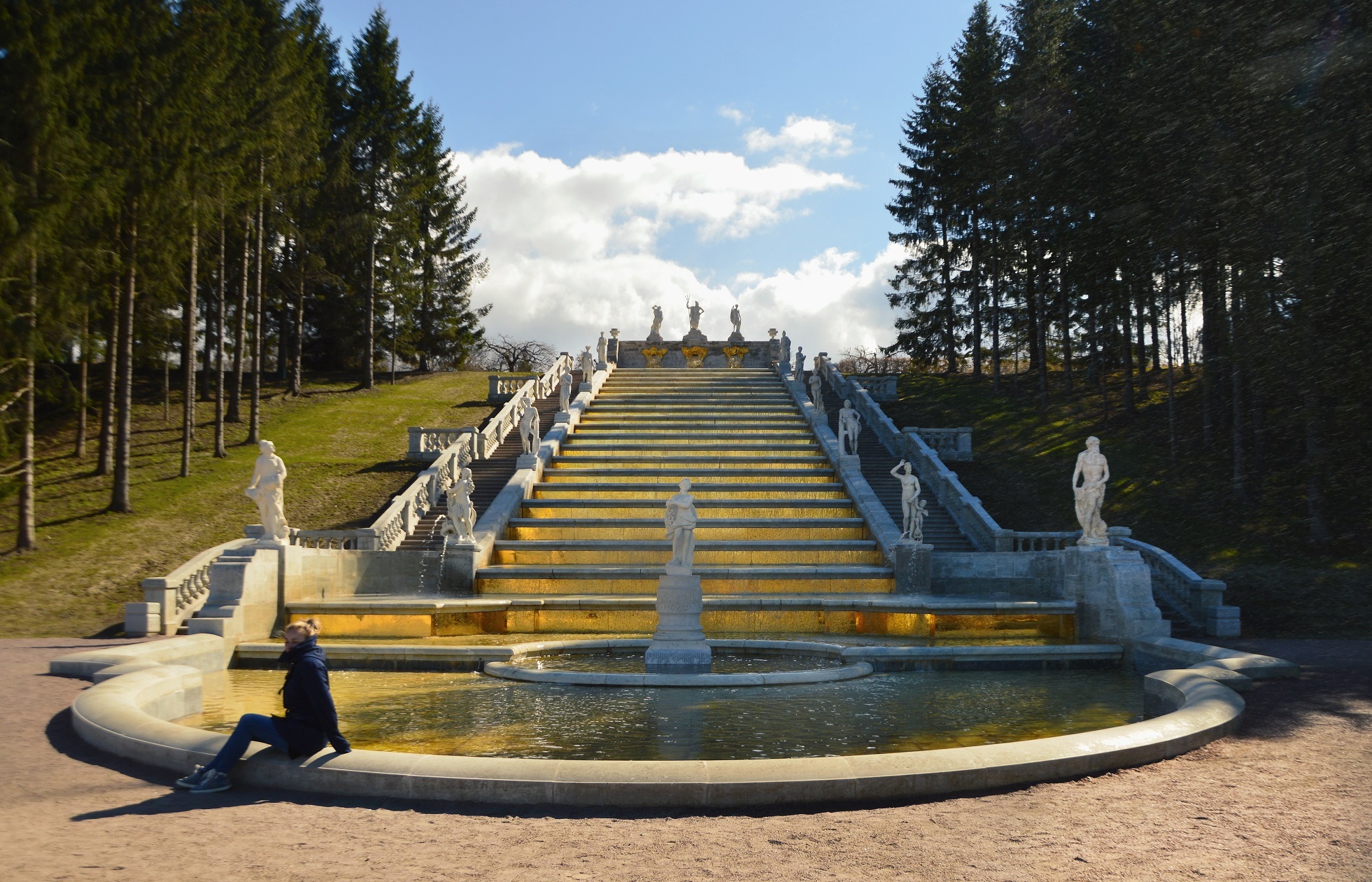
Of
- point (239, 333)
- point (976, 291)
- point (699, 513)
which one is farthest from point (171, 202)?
point (976, 291)

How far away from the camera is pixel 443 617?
17.2 m

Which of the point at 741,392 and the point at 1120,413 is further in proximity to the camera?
the point at 741,392

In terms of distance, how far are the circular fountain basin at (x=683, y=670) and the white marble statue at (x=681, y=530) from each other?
4.66 ft

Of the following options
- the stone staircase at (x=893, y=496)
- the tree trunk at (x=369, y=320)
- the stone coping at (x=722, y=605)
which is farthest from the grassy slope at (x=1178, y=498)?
the tree trunk at (x=369, y=320)

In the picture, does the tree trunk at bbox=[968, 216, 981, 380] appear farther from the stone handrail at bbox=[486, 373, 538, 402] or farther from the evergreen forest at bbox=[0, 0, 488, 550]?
the evergreen forest at bbox=[0, 0, 488, 550]

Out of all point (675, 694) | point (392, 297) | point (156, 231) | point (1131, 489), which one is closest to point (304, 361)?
point (392, 297)

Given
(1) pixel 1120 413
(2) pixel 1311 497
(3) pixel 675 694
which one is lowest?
(3) pixel 675 694

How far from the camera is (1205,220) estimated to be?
2500 centimetres

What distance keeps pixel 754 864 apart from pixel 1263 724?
647cm

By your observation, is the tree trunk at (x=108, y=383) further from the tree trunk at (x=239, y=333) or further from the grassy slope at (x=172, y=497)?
the tree trunk at (x=239, y=333)

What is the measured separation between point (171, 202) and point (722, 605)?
19024mm

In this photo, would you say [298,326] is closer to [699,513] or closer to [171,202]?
[171,202]

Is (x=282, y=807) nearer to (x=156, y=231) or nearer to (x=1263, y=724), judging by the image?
(x=1263, y=724)

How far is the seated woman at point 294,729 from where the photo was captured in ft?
22.3
